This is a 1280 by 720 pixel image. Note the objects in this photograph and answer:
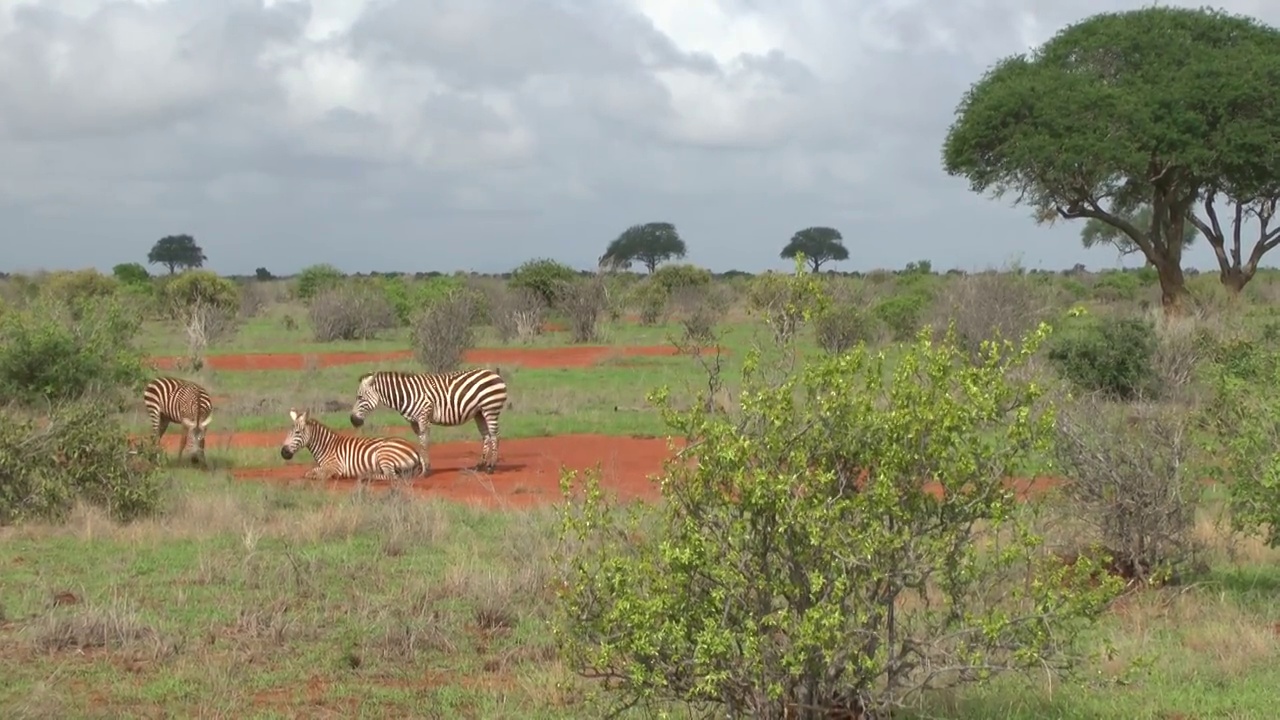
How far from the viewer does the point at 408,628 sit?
825 cm

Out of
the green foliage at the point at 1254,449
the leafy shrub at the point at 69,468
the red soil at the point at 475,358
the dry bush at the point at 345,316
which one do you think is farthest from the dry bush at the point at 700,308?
the green foliage at the point at 1254,449

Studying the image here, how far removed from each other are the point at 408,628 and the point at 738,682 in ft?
10.2

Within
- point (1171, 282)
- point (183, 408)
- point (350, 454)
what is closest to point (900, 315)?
point (1171, 282)

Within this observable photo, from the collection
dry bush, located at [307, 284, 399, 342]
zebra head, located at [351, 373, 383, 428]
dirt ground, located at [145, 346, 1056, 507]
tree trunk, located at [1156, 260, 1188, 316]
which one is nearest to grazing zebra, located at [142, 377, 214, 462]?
dirt ground, located at [145, 346, 1056, 507]

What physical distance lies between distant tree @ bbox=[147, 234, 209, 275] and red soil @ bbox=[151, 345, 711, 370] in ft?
189

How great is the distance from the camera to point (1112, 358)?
19391 millimetres

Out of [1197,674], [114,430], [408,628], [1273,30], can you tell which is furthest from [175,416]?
[1273,30]

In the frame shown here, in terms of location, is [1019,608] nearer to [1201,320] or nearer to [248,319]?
[1201,320]

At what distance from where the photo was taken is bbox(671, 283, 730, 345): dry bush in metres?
31.7

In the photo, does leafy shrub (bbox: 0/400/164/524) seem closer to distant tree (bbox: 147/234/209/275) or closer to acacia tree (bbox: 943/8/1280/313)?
acacia tree (bbox: 943/8/1280/313)

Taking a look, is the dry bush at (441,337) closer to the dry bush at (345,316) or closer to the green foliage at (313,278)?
the dry bush at (345,316)

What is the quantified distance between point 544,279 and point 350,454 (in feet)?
74.0

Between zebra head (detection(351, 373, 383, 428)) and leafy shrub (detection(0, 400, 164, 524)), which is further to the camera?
zebra head (detection(351, 373, 383, 428))

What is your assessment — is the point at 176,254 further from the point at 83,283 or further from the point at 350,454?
the point at 350,454
